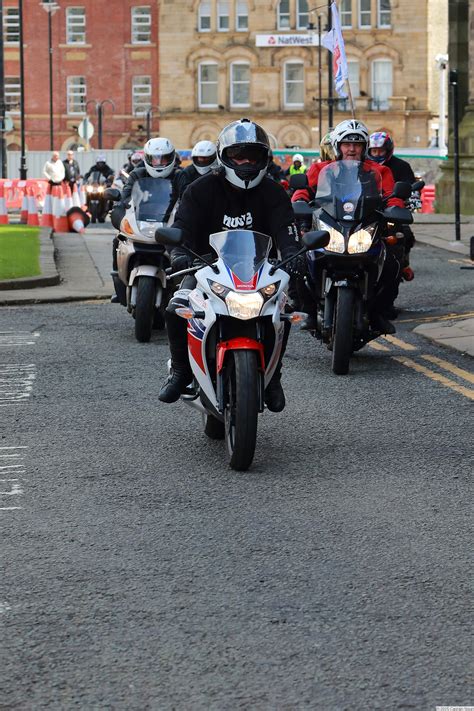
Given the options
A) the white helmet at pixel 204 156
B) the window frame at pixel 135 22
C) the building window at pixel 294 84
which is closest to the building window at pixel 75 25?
the window frame at pixel 135 22

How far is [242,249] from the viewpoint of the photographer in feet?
26.3

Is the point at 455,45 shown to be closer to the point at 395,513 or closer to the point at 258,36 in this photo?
the point at 395,513

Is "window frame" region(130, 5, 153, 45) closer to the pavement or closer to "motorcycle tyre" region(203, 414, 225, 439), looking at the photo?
the pavement

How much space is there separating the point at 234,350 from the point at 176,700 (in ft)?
11.4

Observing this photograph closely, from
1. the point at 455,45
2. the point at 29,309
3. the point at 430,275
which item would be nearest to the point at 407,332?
the point at 29,309

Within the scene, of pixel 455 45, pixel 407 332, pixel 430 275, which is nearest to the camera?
pixel 407 332

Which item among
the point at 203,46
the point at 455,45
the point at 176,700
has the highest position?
the point at 203,46

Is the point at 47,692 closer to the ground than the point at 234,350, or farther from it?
closer to the ground

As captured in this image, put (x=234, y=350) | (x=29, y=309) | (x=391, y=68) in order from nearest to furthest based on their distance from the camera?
(x=234, y=350)
(x=29, y=309)
(x=391, y=68)

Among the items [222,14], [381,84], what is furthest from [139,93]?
[381,84]

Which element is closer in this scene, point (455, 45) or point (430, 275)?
point (430, 275)

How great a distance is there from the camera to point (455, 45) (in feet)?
127

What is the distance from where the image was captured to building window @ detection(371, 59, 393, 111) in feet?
284

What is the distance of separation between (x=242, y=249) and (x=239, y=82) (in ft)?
272
